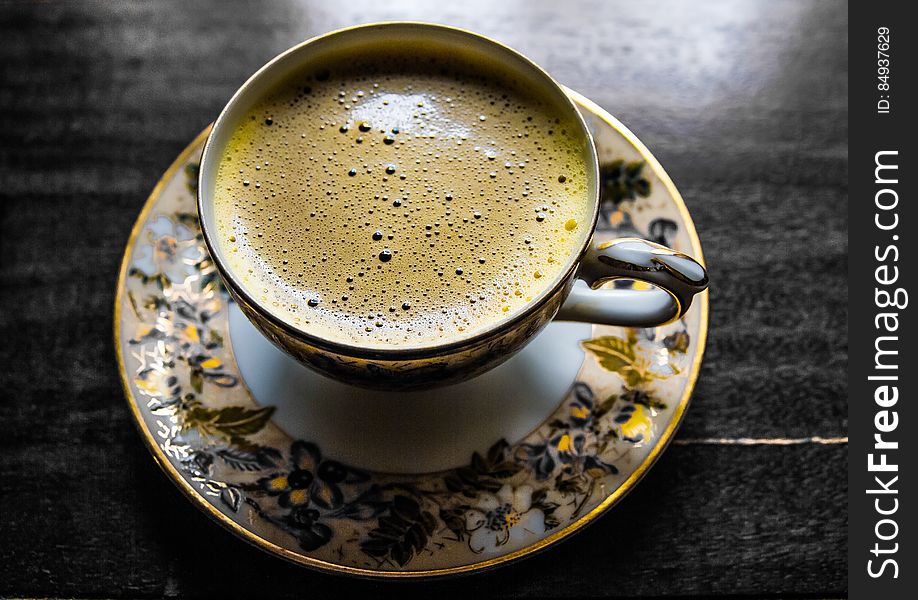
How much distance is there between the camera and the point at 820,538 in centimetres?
88

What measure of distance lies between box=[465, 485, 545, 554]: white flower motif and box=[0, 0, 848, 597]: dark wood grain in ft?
0.26

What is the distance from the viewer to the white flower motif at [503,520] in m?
0.78

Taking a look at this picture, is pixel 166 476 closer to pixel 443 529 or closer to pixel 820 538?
pixel 443 529

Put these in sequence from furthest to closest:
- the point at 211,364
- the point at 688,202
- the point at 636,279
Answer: the point at 688,202 < the point at 211,364 < the point at 636,279

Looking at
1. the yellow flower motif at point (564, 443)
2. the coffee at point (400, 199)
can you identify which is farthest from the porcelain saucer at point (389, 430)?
the coffee at point (400, 199)

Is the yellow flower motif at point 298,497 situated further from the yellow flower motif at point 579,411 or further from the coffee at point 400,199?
the yellow flower motif at point 579,411

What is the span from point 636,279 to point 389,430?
261mm

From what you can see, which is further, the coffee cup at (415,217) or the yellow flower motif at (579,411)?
the yellow flower motif at (579,411)

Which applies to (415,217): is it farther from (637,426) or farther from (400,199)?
(637,426)

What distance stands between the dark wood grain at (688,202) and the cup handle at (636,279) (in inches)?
7.0

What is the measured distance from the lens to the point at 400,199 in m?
0.80

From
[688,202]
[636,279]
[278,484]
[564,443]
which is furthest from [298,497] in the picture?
[688,202]

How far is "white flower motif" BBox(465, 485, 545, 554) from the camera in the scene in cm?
78

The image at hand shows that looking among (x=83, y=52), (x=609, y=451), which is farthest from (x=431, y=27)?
(x=83, y=52)
